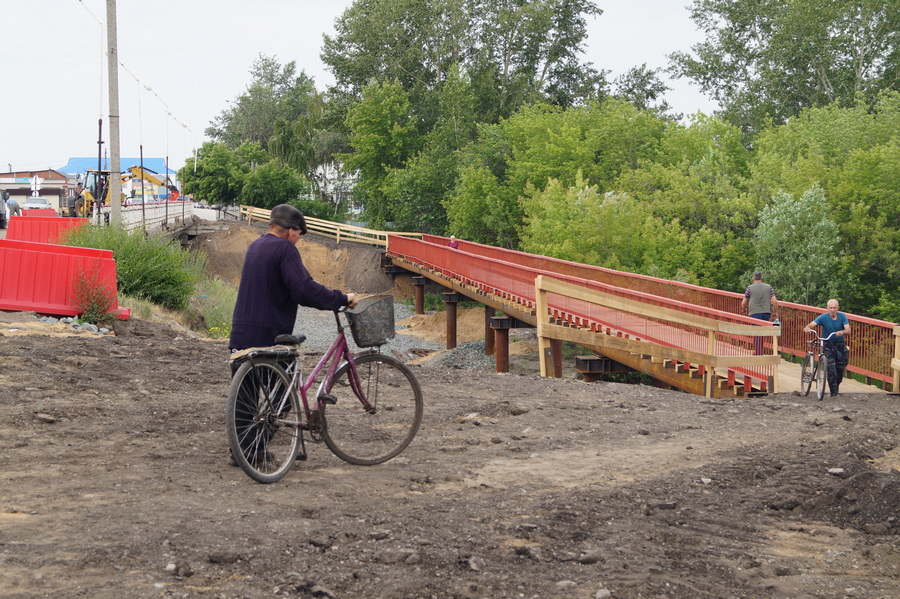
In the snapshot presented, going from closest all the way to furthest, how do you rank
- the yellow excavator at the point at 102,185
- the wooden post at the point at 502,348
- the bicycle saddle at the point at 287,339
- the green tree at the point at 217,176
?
the bicycle saddle at the point at 287,339, the wooden post at the point at 502,348, the yellow excavator at the point at 102,185, the green tree at the point at 217,176

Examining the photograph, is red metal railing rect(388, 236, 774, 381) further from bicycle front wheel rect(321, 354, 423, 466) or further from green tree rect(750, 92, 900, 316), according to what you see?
green tree rect(750, 92, 900, 316)

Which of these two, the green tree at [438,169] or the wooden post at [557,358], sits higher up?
the green tree at [438,169]

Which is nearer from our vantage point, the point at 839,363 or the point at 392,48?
the point at 839,363

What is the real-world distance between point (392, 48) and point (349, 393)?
61.5 m

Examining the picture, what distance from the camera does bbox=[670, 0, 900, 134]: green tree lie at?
166 feet

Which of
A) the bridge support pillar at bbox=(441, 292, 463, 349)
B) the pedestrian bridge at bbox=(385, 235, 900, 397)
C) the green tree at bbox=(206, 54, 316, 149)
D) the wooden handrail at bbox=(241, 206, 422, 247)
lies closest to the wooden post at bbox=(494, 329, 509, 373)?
the pedestrian bridge at bbox=(385, 235, 900, 397)

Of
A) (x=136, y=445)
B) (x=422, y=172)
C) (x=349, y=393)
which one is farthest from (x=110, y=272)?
(x=422, y=172)

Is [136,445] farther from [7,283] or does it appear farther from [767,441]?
[7,283]

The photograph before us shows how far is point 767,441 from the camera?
8.38m

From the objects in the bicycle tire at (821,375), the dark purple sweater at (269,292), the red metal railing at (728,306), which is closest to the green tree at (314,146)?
the red metal railing at (728,306)

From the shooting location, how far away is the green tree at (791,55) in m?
50.6

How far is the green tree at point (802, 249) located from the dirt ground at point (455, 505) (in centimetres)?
2006

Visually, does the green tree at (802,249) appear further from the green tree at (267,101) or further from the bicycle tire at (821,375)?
the green tree at (267,101)

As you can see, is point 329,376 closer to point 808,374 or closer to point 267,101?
point 808,374
